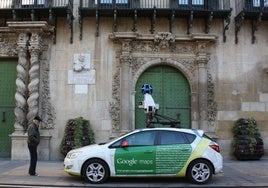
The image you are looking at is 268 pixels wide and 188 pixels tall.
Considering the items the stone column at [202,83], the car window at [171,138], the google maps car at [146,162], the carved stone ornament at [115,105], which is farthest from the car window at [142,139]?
the stone column at [202,83]

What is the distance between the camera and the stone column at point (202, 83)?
16.1 meters

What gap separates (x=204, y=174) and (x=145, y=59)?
25.2 ft

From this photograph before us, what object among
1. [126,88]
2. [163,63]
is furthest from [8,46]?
[163,63]

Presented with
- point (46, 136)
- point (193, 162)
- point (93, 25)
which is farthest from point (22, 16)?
point (193, 162)

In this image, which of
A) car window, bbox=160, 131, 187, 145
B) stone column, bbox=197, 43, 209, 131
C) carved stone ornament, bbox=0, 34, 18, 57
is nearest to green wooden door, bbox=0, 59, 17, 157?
carved stone ornament, bbox=0, 34, 18, 57

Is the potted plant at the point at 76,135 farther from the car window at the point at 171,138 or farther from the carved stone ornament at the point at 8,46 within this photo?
the car window at the point at 171,138

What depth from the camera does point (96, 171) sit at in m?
10.1

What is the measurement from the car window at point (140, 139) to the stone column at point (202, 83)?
20.4 feet

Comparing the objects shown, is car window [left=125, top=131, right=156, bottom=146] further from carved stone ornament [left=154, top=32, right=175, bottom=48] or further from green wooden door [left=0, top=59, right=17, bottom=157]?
green wooden door [left=0, top=59, right=17, bottom=157]

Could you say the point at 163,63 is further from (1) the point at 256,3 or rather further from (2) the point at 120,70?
(1) the point at 256,3

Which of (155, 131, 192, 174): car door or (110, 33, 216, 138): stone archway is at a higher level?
(110, 33, 216, 138): stone archway

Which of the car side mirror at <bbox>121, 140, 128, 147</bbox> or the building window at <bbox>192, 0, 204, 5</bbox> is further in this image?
the building window at <bbox>192, 0, 204, 5</bbox>

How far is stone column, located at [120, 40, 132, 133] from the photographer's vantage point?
16.0 meters

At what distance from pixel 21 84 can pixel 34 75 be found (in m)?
0.68
